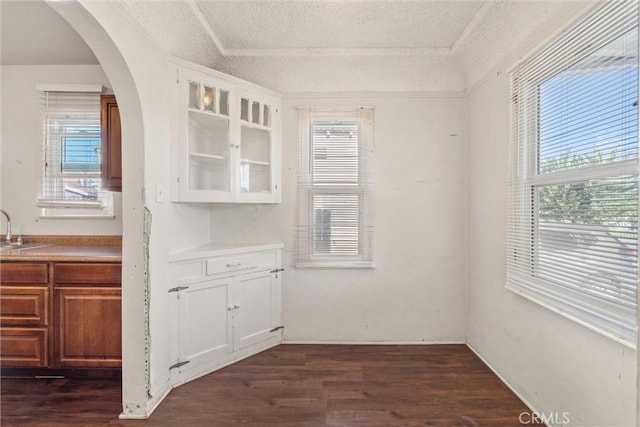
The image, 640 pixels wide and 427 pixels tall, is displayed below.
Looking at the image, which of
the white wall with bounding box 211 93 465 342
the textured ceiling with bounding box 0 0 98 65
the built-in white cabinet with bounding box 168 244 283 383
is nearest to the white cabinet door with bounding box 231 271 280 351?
the built-in white cabinet with bounding box 168 244 283 383

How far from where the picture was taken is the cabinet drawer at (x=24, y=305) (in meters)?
1.99

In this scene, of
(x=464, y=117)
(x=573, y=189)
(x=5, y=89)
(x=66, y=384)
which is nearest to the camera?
(x=573, y=189)

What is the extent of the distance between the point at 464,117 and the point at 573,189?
138 centimetres

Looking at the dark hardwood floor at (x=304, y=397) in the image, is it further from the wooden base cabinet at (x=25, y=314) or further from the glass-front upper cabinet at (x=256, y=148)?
the glass-front upper cabinet at (x=256, y=148)

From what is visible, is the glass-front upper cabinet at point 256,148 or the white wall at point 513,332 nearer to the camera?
the white wall at point 513,332

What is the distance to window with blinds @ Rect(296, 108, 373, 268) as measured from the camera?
271 cm

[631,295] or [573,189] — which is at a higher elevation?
[573,189]

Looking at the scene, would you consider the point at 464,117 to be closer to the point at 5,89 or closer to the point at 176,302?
the point at 176,302

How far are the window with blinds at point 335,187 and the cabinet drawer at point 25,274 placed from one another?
182 cm

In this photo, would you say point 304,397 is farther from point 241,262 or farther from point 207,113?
point 207,113

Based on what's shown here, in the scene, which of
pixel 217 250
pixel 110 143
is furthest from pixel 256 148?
pixel 110 143

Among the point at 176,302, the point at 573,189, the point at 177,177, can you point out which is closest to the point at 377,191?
the point at 573,189

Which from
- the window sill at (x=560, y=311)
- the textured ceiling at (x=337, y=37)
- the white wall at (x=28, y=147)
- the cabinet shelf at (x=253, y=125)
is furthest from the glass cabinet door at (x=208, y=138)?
the window sill at (x=560, y=311)

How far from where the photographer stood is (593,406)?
1368 millimetres
